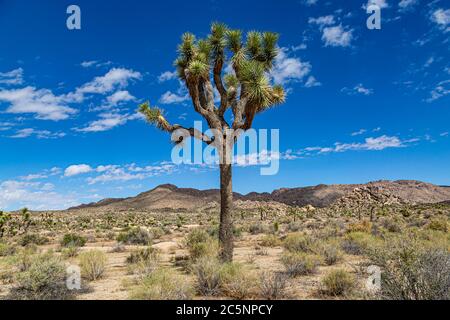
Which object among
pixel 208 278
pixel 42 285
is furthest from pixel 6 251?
pixel 208 278

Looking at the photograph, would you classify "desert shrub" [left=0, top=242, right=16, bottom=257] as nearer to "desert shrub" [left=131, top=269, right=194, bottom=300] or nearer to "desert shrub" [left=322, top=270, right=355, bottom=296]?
"desert shrub" [left=131, top=269, right=194, bottom=300]

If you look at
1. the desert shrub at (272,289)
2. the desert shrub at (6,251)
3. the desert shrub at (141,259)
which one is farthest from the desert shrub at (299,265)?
the desert shrub at (6,251)

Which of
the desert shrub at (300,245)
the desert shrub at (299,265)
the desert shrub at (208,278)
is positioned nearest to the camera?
the desert shrub at (208,278)

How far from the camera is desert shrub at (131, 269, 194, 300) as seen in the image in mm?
7215

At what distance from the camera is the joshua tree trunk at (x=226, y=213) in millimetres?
11648

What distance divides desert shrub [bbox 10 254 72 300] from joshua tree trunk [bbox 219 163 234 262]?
4762mm

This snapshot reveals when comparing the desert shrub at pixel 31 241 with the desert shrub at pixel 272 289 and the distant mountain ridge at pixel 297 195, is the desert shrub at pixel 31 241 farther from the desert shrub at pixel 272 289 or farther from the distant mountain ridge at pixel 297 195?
the distant mountain ridge at pixel 297 195

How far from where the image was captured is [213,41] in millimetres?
13047

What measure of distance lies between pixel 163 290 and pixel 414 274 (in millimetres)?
4655

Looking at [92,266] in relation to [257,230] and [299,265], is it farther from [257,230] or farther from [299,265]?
[257,230]

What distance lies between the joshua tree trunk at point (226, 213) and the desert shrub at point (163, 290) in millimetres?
3557
